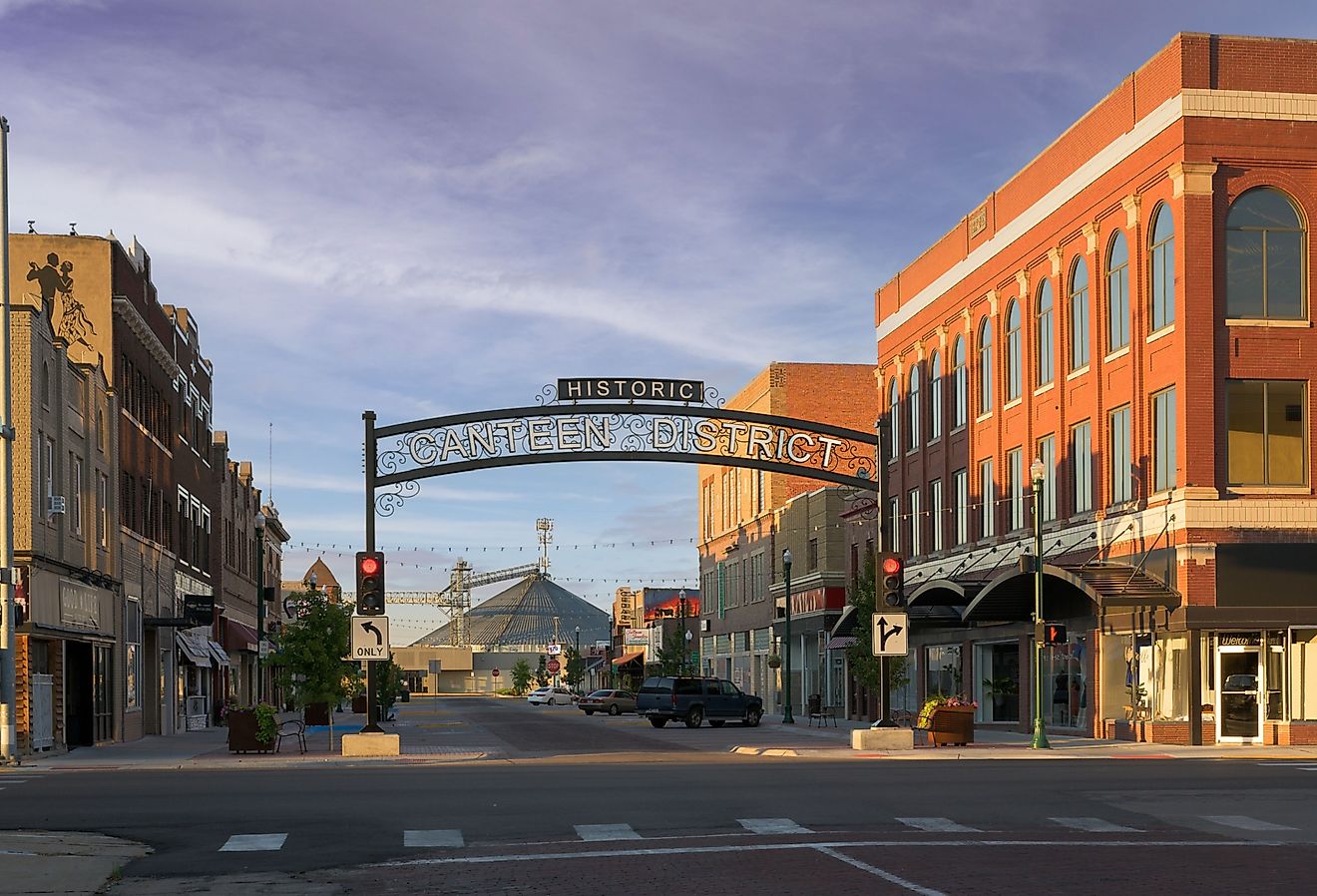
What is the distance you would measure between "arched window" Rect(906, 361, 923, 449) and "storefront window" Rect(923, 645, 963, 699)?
781cm

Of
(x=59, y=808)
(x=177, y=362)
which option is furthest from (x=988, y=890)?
(x=177, y=362)

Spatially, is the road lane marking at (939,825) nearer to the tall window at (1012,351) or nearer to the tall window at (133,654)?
the tall window at (1012,351)

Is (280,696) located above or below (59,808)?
below

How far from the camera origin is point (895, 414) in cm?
6406

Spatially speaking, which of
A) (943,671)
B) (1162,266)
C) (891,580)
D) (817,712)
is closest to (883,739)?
(891,580)

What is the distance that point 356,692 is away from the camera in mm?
68000

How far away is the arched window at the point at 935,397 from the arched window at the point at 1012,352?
6.07 m

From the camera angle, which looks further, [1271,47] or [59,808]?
[1271,47]

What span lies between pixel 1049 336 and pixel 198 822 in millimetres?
34206

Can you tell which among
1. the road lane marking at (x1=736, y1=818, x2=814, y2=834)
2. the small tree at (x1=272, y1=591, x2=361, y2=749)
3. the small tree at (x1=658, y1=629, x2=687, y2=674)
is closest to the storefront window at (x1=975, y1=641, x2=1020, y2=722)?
the small tree at (x1=272, y1=591, x2=361, y2=749)

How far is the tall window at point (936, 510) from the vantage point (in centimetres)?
5866

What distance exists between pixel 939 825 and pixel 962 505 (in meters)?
38.4

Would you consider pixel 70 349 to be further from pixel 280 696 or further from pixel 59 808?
pixel 280 696

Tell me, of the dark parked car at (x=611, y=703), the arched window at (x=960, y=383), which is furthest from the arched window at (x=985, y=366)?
the dark parked car at (x=611, y=703)
